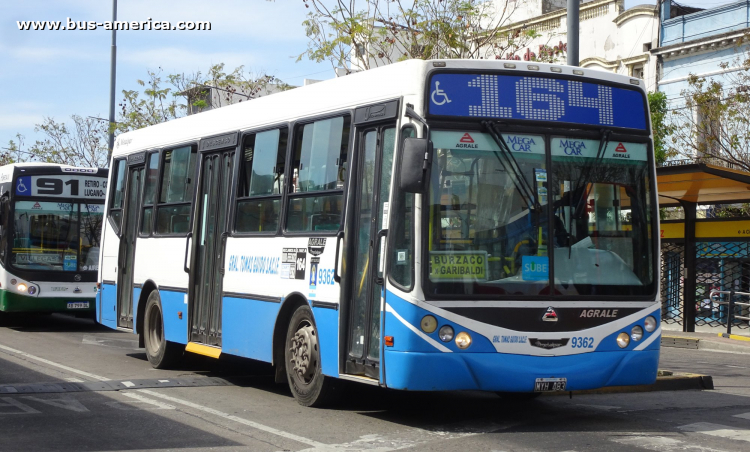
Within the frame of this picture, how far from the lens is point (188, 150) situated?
12.6 meters

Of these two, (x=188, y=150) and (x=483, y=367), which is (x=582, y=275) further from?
(x=188, y=150)

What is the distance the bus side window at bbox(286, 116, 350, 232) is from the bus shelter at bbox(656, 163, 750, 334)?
32.3ft

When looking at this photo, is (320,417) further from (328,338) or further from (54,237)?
(54,237)

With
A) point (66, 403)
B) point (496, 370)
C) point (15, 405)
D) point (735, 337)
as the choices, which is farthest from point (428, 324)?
point (735, 337)

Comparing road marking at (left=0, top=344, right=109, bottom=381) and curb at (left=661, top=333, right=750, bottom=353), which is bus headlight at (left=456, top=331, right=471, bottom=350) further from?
curb at (left=661, top=333, right=750, bottom=353)

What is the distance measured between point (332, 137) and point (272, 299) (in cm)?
179

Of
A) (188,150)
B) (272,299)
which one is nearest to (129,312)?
(188,150)

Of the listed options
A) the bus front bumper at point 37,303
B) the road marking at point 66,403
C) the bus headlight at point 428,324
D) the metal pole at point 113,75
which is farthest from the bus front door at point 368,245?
the metal pole at point 113,75

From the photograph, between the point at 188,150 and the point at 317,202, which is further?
the point at 188,150

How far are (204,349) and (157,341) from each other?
1.83 metres

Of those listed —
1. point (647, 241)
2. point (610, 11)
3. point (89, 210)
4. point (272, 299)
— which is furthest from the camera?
point (610, 11)

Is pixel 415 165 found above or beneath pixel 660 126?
beneath

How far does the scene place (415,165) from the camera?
7.65 m

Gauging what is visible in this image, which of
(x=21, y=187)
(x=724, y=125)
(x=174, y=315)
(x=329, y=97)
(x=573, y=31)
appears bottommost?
(x=174, y=315)
